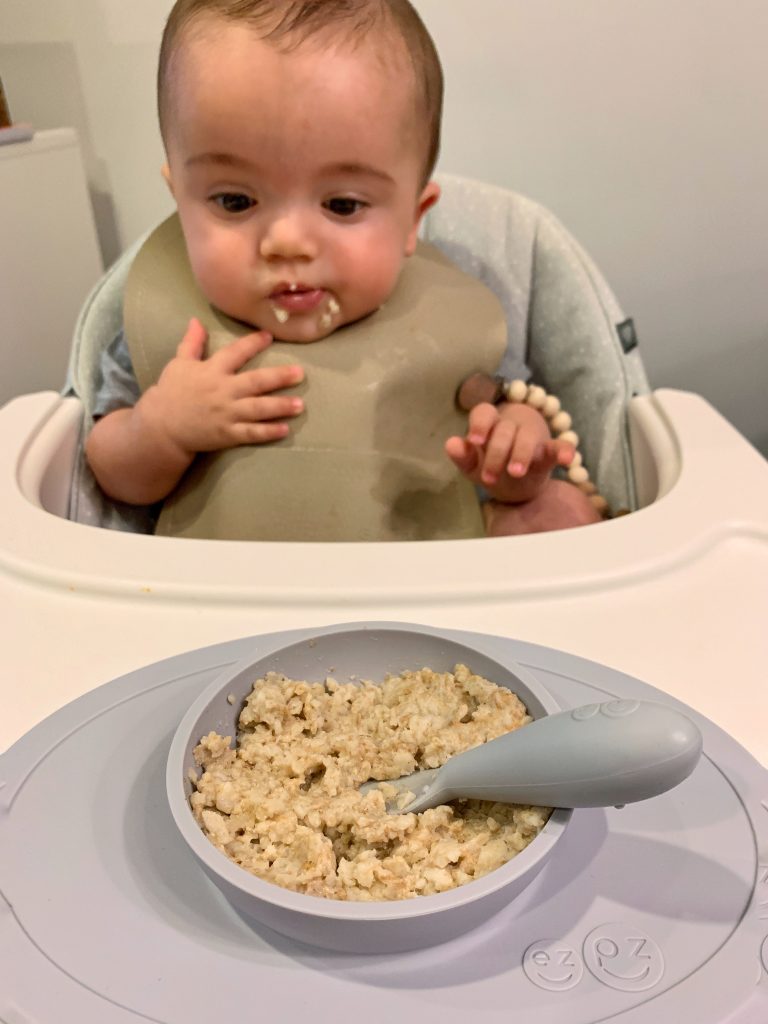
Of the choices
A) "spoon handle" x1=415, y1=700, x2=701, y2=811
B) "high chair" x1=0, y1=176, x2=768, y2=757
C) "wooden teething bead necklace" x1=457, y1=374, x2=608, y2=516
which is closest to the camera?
"spoon handle" x1=415, y1=700, x2=701, y2=811

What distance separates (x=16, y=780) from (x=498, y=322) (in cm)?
66

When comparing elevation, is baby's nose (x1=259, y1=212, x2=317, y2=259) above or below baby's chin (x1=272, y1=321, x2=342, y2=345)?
above

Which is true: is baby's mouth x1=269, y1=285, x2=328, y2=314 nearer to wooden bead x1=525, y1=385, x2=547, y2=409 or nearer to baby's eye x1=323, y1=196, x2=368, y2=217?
baby's eye x1=323, y1=196, x2=368, y2=217

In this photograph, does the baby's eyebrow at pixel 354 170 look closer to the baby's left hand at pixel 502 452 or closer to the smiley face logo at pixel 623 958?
the baby's left hand at pixel 502 452

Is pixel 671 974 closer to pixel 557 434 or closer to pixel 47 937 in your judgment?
pixel 47 937

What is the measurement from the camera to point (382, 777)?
0.43m

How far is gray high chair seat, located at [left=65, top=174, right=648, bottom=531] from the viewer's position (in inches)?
36.0

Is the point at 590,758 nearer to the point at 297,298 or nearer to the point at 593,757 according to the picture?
the point at 593,757

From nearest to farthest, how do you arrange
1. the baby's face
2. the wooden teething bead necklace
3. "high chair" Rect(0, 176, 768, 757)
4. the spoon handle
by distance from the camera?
the spoon handle → "high chair" Rect(0, 176, 768, 757) → the baby's face → the wooden teething bead necklace

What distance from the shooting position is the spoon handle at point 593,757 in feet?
1.04

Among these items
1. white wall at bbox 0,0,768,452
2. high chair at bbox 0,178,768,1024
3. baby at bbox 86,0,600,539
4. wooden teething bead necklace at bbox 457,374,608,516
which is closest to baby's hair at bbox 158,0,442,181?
baby at bbox 86,0,600,539

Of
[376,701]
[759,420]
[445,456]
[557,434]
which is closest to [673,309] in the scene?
[759,420]

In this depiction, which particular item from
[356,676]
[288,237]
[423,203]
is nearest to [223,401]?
[288,237]

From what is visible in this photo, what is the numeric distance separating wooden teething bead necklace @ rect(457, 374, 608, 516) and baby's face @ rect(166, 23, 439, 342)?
151 mm
